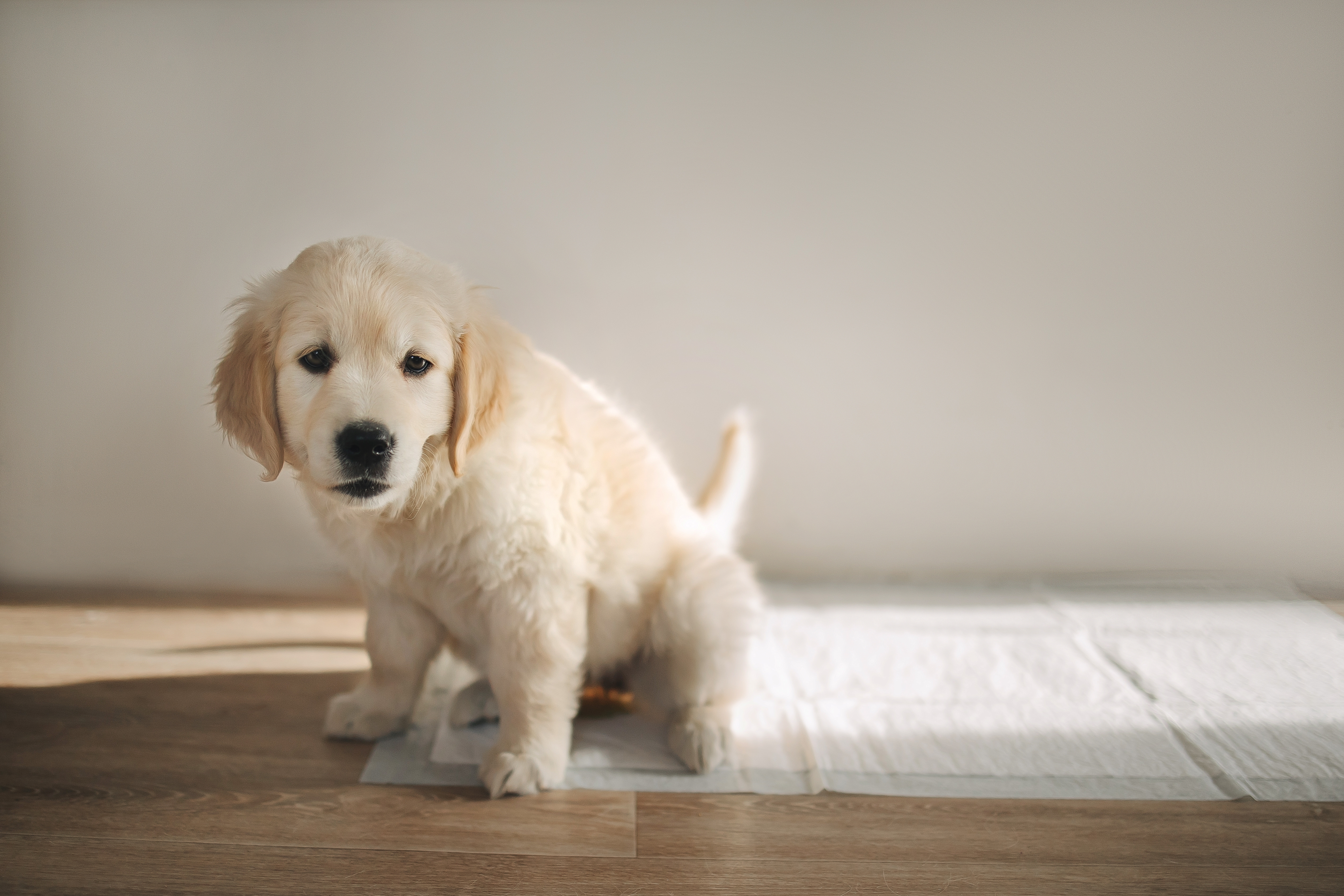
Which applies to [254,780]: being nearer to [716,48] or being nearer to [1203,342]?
[716,48]

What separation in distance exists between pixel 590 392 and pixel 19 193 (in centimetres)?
167

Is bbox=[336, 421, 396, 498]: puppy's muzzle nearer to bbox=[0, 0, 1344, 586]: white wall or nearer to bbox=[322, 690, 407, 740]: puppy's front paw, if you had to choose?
bbox=[322, 690, 407, 740]: puppy's front paw

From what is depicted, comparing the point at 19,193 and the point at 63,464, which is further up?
the point at 19,193

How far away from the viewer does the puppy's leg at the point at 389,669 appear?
1.81 m

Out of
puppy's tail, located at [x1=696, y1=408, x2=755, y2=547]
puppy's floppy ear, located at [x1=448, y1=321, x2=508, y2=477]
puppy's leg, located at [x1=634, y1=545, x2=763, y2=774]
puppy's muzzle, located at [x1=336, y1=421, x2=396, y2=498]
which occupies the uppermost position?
puppy's floppy ear, located at [x1=448, y1=321, x2=508, y2=477]

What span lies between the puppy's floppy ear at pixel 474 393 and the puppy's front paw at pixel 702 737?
2.42ft

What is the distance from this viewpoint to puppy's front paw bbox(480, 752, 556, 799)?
1.64m

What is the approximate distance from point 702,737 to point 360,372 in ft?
3.27

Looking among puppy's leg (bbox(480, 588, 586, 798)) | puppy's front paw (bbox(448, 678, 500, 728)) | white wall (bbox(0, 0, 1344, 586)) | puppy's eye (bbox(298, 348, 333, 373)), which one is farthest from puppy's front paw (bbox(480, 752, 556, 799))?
white wall (bbox(0, 0, 1344, 586))

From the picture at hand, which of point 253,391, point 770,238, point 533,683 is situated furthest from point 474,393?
point 770,238

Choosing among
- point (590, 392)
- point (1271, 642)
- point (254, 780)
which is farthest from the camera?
point (1271, 642)

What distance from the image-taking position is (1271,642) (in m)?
2.17

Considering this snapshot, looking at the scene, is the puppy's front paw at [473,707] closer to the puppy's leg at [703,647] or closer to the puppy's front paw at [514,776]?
the puppy's front paw at [514,776]

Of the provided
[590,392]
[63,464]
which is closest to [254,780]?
[590,392]
